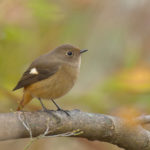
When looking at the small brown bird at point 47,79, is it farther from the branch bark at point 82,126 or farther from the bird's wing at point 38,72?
the branch bark at point 82,126

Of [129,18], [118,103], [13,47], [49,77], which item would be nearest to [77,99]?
[118,103]

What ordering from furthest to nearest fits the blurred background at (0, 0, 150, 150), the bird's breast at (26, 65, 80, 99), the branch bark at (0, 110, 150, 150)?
the bird's breast at (26, 65, 80, 99) < the blurred background at (0, 0, 150, 150) < the branch bark at (0, 110, 150, 150)

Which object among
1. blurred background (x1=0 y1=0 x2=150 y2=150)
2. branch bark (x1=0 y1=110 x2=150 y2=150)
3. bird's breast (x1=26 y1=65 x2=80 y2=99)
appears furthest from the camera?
bird's breast (x1=26 y1=65 x2=80 y2=99)

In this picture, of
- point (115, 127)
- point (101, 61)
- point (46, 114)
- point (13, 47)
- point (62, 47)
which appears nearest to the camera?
point (46, 114)

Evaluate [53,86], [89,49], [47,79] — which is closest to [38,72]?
[47,79]

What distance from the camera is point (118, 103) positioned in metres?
3.91

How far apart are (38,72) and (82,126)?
117cm

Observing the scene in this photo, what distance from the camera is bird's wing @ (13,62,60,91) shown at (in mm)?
4594

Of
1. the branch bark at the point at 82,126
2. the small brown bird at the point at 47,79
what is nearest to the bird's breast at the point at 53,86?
the small brown bird at the point at 47,79

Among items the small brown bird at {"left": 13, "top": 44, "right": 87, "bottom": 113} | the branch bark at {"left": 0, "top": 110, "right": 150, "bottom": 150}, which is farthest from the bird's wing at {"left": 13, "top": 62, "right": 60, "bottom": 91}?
the branch bark at {"left": 0, "top": 110, "right": 150, "bottom": 150}

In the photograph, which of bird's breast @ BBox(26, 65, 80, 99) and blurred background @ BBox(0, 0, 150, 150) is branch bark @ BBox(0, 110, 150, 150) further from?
bird's breast @ BBox(26, 65, 80, 99)

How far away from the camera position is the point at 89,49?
5070 mm

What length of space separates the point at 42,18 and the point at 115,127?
4.17 ft

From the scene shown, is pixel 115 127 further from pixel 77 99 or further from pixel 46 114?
pixel 46 114
